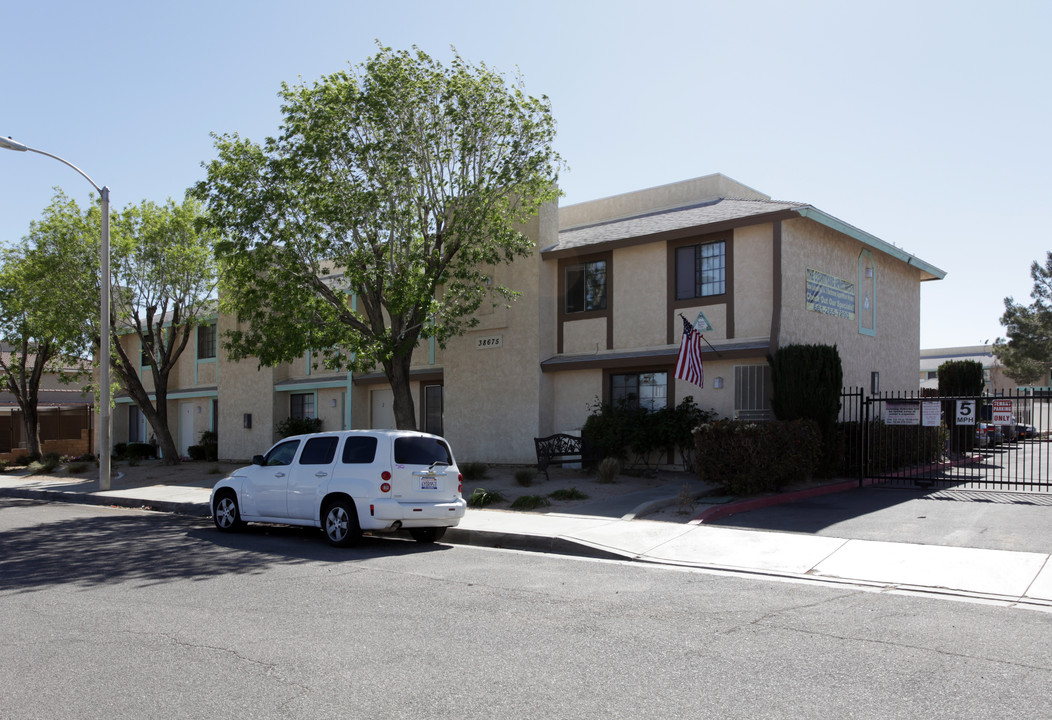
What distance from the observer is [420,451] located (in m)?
12.2

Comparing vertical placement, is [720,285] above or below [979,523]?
above

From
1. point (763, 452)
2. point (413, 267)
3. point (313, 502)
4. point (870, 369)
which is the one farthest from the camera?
point (870, 369)

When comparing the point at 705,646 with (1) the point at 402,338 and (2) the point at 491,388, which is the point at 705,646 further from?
(2) the point at 491,388

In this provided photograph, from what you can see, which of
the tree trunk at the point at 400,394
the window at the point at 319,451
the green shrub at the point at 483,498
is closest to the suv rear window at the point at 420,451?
the window at the point at 319,451

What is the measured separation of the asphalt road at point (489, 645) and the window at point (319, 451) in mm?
2216

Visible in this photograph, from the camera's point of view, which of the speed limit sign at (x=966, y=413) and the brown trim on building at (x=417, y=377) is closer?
the speed limit sign at (x=966, y=413)

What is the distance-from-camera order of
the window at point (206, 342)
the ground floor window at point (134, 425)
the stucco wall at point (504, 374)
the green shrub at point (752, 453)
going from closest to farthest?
1. the green shrub at point (752, 453)
2. the stucco wall at point (504, 374)
3. the window at point (206, 342)
4. the ground floor window at point (134, 425)

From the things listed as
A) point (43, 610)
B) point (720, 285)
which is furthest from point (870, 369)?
point (43, 610)

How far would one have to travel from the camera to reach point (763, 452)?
48.7ft

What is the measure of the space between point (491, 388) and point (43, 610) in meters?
14.6

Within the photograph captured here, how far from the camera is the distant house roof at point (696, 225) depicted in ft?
57.5

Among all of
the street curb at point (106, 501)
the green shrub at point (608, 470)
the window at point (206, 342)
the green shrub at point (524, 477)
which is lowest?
the street curb at point (106, 501)

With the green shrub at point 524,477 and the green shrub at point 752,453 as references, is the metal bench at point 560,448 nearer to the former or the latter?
the green shrub at point 524,477

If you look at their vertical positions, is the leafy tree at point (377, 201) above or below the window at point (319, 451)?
above
